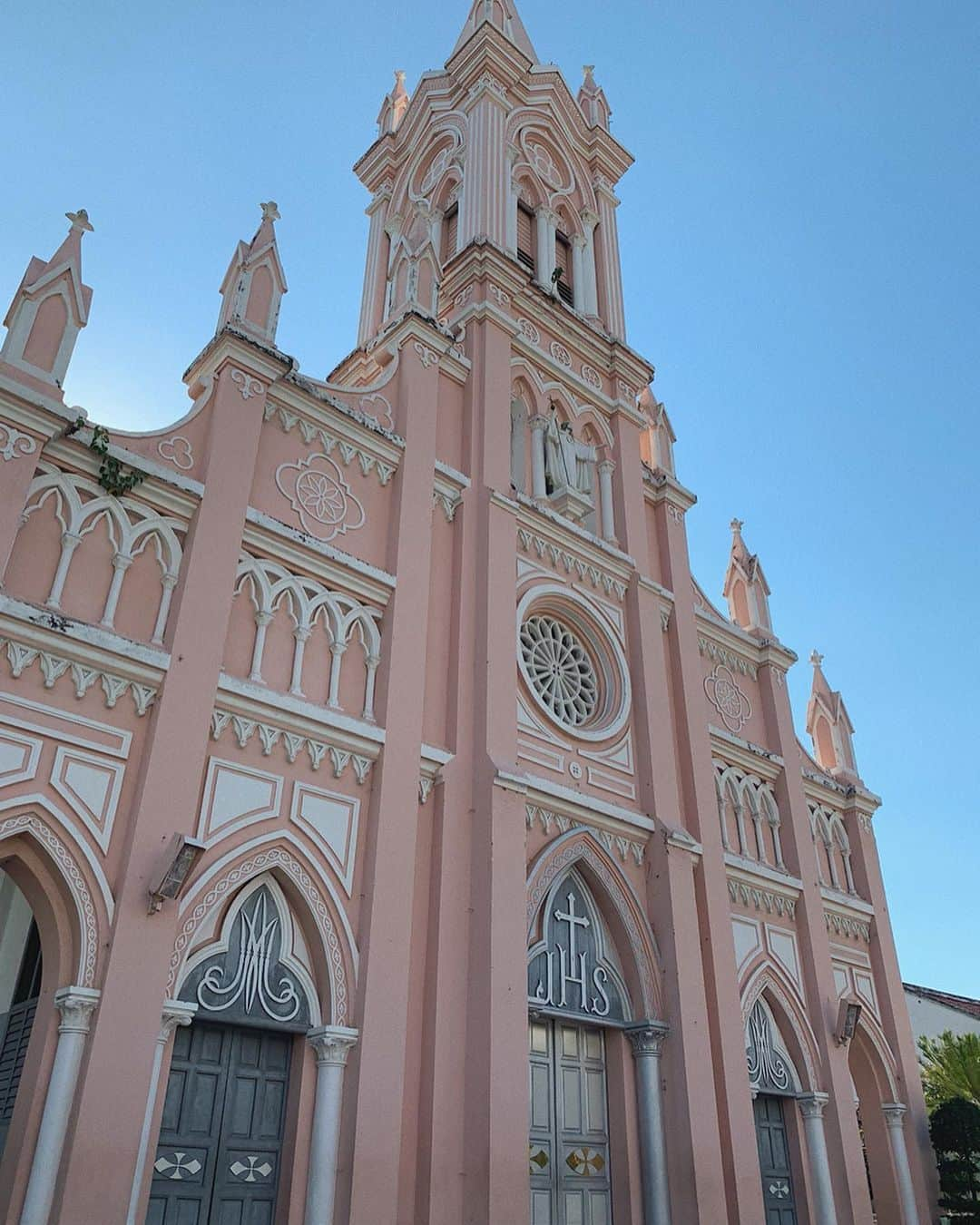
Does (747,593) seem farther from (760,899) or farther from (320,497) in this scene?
(320,497)

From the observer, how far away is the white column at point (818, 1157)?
12930mm

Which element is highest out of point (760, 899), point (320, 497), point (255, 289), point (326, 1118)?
point (255, 289)

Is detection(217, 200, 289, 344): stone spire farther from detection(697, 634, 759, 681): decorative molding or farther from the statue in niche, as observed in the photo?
detection(697, 634, 759, 681): decorative molding

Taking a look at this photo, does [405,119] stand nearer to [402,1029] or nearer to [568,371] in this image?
[568,371]

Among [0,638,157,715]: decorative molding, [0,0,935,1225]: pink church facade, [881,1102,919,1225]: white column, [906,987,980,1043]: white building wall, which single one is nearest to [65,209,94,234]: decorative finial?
[0,0,935,1225]: pink church facade

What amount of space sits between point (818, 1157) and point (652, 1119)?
3437mm

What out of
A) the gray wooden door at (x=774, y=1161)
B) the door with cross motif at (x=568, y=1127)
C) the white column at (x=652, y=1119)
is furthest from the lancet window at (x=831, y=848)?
the door with cross motif at (x=568, y=1127)

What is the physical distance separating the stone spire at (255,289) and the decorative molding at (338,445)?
2.82 feet

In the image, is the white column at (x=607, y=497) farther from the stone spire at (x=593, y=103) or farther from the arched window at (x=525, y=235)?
the stone spire at (x=593, y=103)

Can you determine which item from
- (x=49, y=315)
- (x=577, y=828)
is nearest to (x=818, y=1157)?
(x=577, y=828)

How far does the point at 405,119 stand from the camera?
782 inches

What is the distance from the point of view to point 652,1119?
11.3 meters

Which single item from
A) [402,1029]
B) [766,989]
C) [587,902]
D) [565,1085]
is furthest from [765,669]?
[402,1029]

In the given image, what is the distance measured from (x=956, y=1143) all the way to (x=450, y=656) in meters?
10.1
